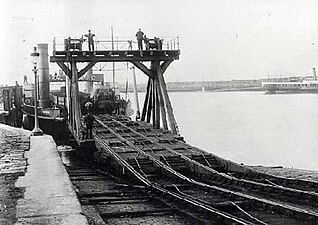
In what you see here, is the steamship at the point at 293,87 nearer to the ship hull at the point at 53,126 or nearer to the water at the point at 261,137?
the water at the point at 261,137

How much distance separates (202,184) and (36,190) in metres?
4.09

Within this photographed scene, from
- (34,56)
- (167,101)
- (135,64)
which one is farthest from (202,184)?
(135,64)

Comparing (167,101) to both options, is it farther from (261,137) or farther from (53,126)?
(261,137)

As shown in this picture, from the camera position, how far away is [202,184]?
34.8 feet

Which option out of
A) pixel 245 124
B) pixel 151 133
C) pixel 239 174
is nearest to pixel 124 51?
pixel 151 133

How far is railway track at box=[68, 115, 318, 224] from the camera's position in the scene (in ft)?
27.5

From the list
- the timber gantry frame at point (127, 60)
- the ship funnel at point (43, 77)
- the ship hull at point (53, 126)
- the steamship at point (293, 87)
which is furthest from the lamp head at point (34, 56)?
the steamship at point (293, 87)

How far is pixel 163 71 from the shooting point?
20.5m

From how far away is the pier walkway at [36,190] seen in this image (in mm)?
6051

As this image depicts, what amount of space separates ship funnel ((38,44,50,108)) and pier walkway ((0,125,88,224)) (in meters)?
24.3

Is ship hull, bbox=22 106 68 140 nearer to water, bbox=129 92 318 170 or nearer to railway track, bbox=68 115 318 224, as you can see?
water, bbox=129 92 318 170

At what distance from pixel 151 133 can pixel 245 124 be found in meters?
35.2

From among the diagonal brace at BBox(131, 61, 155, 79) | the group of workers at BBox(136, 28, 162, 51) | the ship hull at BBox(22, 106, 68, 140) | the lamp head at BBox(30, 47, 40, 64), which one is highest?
the group of workers at BBox(136, 28, 162, 51)

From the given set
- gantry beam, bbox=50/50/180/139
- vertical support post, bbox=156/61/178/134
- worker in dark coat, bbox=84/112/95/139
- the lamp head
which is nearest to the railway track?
worker in dark coat, bbox=84/112/95/139
